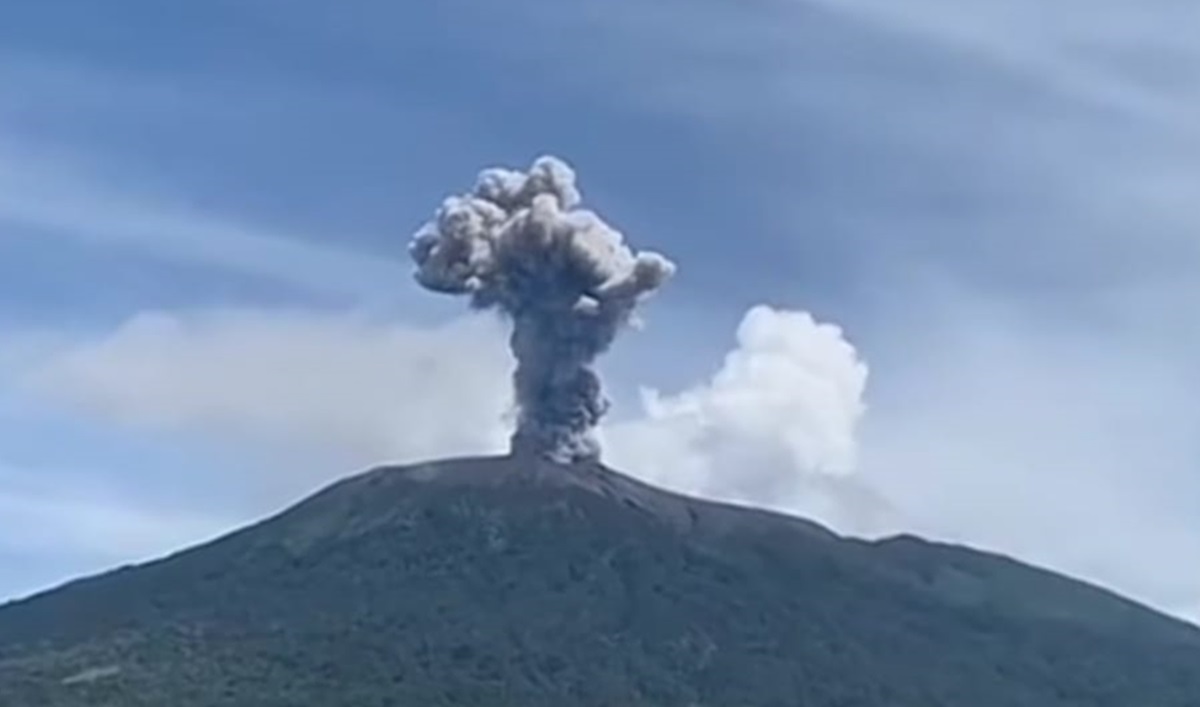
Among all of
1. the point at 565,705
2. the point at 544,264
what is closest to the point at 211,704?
the point at 565,705

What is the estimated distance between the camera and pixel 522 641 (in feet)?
586

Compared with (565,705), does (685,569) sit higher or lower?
higher

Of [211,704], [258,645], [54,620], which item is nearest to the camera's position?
[211,704]

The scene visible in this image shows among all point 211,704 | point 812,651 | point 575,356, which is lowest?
point 211,704

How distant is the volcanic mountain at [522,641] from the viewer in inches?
6624

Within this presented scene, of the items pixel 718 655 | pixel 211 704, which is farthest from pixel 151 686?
pixel 718 655

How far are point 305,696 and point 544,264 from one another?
46.6 meters

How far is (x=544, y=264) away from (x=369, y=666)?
39.6 m

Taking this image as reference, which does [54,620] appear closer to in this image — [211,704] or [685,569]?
[211,704]

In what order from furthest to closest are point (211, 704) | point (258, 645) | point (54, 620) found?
point (54, 620) → point (258, 645) → point (211, 704)

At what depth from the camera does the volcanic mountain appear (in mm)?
168250

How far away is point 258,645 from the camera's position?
175375 millimetres

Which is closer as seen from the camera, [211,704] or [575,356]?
[211,704]

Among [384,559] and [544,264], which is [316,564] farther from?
[544,264]
